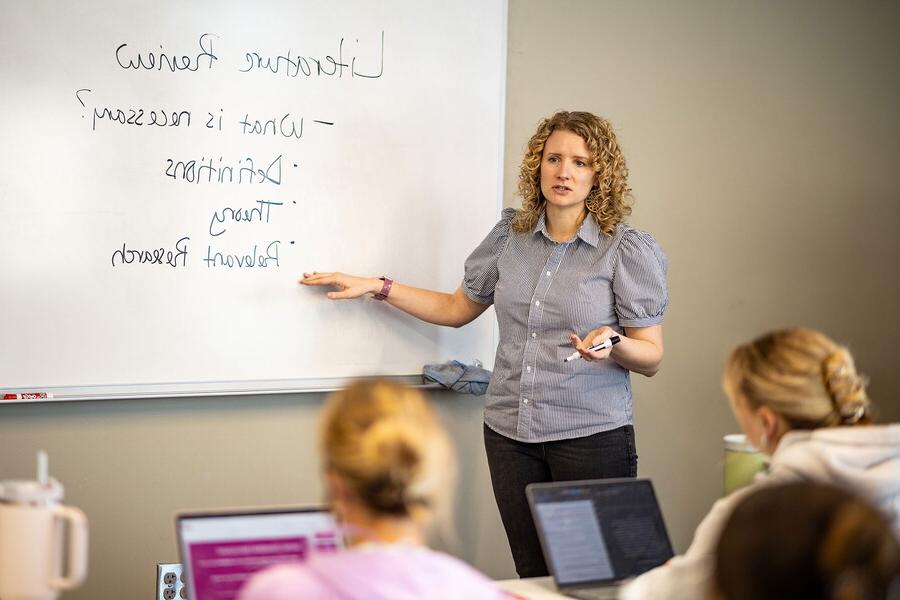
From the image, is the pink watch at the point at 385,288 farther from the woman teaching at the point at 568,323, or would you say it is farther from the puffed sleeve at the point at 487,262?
the woman teaching at the point at 568,323

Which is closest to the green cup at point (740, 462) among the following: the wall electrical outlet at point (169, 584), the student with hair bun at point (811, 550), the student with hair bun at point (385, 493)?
the wall electrical outlet at point (169, 584)

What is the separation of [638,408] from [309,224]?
1.22 m

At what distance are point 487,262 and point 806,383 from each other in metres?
1.17

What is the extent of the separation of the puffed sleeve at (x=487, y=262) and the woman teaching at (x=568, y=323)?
77mm

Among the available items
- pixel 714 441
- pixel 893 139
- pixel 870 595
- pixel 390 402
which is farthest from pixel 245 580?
pixel 893 139

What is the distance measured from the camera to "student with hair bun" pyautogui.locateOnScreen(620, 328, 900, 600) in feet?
5.24

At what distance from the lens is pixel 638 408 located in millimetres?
3277

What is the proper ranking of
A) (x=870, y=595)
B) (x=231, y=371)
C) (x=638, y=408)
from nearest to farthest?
1. (x=870, y=595)
2. (x=231, y=371)
3. (x=638, y=408)

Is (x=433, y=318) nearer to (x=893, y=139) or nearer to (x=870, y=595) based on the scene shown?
(x=893, y=139)

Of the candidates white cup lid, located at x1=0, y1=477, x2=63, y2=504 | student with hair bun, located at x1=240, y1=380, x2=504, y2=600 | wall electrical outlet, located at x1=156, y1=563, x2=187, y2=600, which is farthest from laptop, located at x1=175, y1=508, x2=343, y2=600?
wall electrical outlet, located at x1=156, y1=563, x2=187, y2=600

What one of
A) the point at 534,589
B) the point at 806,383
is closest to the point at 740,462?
the point at 534,589

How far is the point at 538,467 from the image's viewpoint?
2531 millimetres

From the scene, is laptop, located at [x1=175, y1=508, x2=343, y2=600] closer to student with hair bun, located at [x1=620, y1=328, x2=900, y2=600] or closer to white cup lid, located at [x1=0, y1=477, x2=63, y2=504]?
white cup lid, located at [x1=0, y1=477, x2=63, y2=504]

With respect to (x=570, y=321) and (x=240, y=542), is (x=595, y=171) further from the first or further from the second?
(x=240, y=542)
